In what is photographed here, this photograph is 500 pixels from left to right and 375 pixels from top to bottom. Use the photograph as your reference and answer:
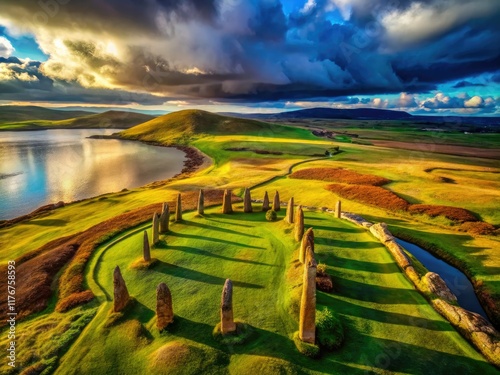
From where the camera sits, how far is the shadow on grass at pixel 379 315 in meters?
18.8

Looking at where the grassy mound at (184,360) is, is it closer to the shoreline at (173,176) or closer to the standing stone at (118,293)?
the standing stone at (118,293)

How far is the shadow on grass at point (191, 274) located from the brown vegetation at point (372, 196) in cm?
2974

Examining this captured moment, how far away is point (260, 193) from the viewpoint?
186 ft

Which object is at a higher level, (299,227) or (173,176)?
(299,227)

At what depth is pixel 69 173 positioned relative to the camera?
97.7 meters

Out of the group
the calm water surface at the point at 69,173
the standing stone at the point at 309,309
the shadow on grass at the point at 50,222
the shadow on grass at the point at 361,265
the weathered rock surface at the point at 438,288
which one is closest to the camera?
the standing stone at the point at 309,309

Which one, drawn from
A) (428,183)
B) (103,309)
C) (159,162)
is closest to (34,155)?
(159,162)

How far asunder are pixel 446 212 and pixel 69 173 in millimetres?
104580

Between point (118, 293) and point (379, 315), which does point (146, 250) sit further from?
point (379, 315)

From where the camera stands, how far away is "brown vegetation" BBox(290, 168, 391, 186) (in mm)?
58000

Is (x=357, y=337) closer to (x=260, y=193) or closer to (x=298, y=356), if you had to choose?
(x=298, y=356)

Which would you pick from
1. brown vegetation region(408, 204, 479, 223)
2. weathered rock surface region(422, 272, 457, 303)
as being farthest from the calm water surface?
brown vegetation region(408, 204, 479, 223)

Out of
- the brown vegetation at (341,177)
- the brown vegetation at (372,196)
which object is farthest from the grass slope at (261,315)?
the brown vegetation at (341,177)

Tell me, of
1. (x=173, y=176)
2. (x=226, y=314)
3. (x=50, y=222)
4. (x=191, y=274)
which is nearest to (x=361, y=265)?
(x=226, y=314)
